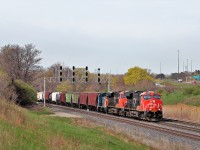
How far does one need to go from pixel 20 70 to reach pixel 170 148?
199ft

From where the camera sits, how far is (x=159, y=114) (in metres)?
37.8

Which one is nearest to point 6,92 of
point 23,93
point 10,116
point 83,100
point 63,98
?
point 10,116

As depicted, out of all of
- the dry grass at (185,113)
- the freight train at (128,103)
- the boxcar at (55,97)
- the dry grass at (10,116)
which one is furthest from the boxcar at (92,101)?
the dry grass at (10,116)

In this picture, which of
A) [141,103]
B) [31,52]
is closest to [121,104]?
[141,103]

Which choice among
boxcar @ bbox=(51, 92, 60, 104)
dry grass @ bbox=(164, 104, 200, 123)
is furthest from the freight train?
boxcar @ bbox=(51, 92, 60, 104)

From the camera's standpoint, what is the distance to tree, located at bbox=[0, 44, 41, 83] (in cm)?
7425

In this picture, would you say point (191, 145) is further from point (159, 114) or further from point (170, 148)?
point (159, 114)

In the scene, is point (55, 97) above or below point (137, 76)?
below

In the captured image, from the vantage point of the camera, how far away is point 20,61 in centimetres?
7619

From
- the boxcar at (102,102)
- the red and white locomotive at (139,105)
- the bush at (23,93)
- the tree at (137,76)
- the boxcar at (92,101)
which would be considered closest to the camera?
the red and white locomotive at (139,105)

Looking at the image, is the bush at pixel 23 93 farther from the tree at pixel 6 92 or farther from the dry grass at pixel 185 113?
the dry grass at pixel 185 113

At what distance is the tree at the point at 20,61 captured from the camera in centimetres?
7425

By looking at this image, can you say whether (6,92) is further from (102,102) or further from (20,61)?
(20,61)

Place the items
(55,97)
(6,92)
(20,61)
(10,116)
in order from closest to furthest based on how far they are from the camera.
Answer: (10,116) < (6,92) < (20,61) < (55,97)
